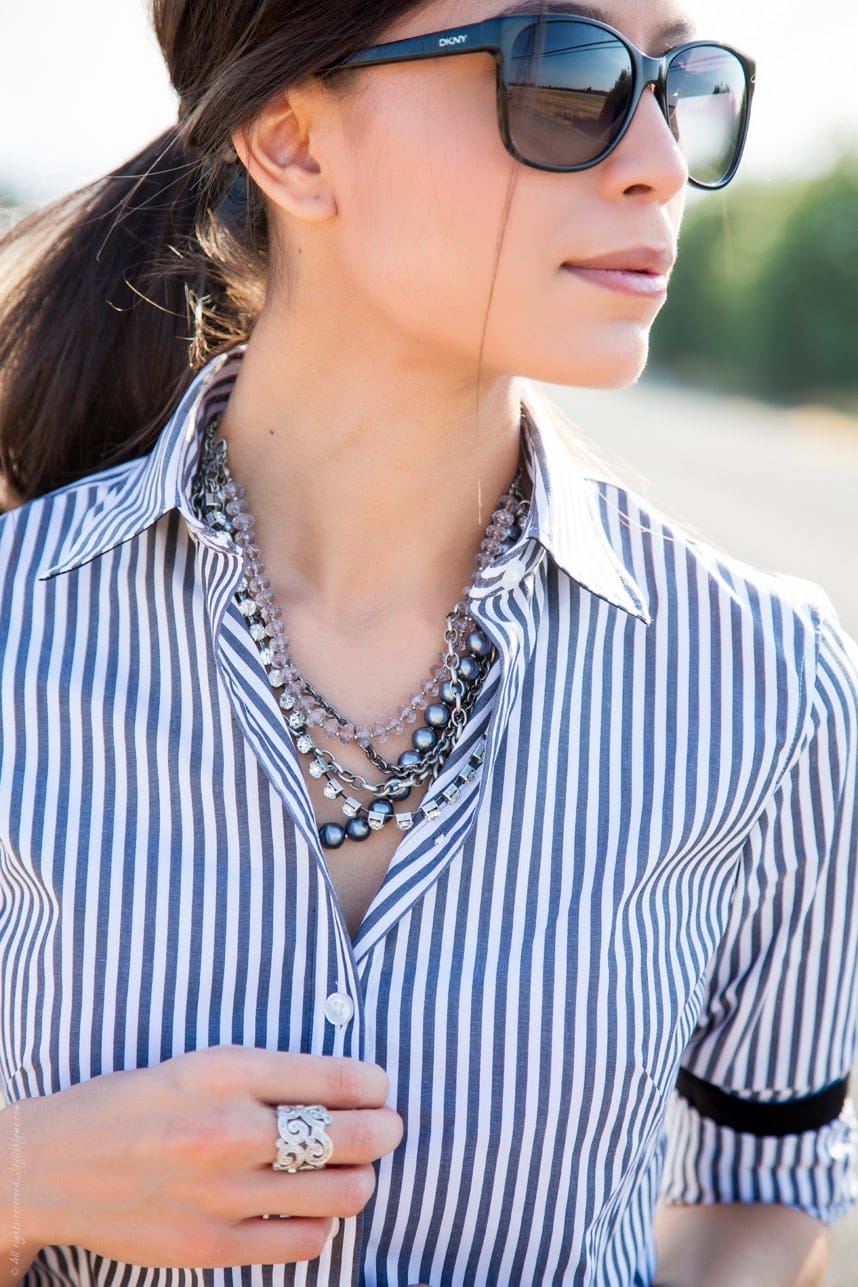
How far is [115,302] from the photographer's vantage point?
2156mm

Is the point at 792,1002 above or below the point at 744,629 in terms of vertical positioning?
below

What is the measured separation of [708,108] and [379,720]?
0.91m

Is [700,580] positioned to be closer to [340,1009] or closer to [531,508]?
[531,508]

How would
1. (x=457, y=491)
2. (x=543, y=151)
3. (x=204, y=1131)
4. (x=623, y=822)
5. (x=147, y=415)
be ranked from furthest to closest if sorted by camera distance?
1. (x=147, y=415)
2. (x=457, y=491)
3. (x=623, y=822)
4. (x=543, y=151)
5. (x=204, y=1131)

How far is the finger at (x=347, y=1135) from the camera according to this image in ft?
4.95

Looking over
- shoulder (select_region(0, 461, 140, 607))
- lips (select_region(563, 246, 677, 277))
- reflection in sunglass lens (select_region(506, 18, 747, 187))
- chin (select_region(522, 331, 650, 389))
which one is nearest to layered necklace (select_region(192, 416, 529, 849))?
shoulder (select_region(0, 461, 140, 607))

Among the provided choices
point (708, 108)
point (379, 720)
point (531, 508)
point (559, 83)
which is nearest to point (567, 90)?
point (559, 83)

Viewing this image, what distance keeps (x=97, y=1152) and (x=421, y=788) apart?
0.58 metres

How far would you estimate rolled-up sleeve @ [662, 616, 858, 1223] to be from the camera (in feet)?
5.92

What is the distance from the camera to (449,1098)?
1.65m

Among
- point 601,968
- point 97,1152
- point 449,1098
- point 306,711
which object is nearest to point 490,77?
point 306,711

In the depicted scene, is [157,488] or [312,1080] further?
[157,488]

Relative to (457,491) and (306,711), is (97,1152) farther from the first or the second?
(457,491)

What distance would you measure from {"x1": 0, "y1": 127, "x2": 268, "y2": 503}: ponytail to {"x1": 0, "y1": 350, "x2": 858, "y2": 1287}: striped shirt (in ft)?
0.92
